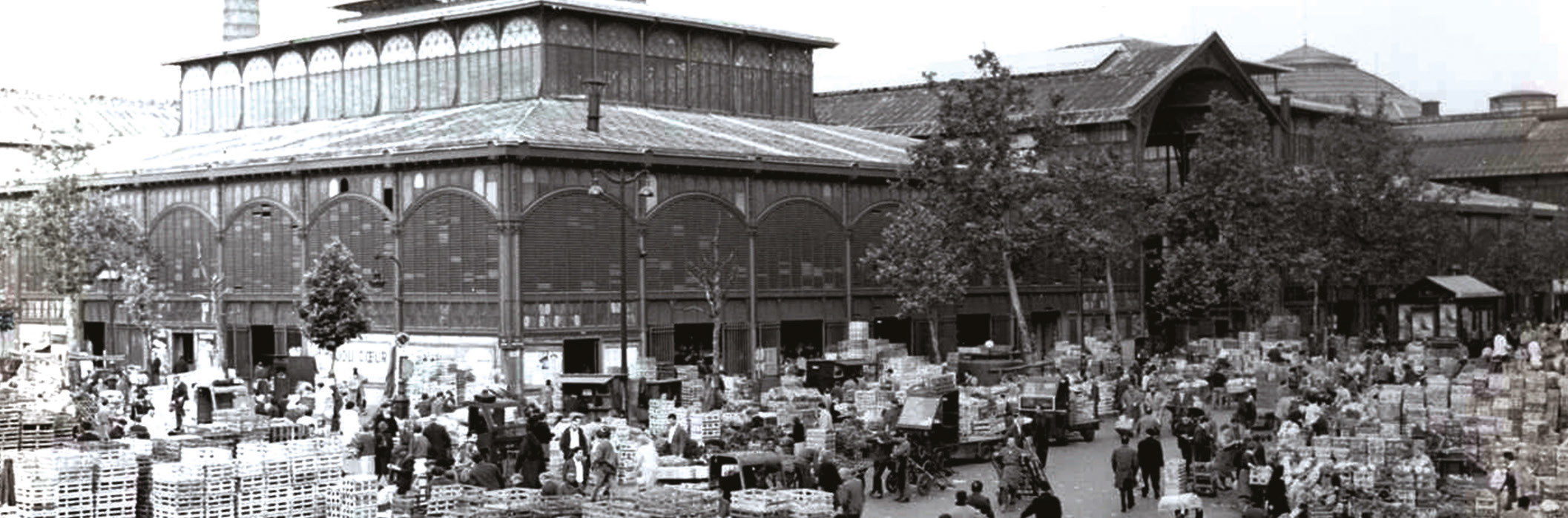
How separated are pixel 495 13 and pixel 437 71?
3.87m

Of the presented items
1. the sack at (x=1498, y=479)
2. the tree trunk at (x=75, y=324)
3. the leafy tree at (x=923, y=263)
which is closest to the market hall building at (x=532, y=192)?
the tree trunk at (x=75, y=324)

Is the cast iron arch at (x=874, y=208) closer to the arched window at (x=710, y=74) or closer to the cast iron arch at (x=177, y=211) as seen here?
the arched window at (x=710, y=74)

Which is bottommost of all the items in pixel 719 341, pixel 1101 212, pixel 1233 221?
pixel 719 341

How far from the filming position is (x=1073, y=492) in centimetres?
3116

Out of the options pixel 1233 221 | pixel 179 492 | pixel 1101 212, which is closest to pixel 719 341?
pixel 1101 212

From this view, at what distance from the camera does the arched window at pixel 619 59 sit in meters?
63.1

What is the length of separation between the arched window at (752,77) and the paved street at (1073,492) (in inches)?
1341

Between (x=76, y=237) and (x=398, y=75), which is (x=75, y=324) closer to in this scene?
(x=76, y=237)

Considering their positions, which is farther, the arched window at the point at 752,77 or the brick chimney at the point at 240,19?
the brick chimney at the point at 240,19

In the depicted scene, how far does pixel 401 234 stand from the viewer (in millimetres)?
52844

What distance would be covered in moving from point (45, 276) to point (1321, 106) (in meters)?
62.8

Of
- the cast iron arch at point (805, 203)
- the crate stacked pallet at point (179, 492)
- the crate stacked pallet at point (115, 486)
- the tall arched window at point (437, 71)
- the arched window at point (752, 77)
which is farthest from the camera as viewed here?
the arched window at point (752, 77)

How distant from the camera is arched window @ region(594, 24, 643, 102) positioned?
2484 inches

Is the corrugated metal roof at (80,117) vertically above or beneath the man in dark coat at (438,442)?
above
